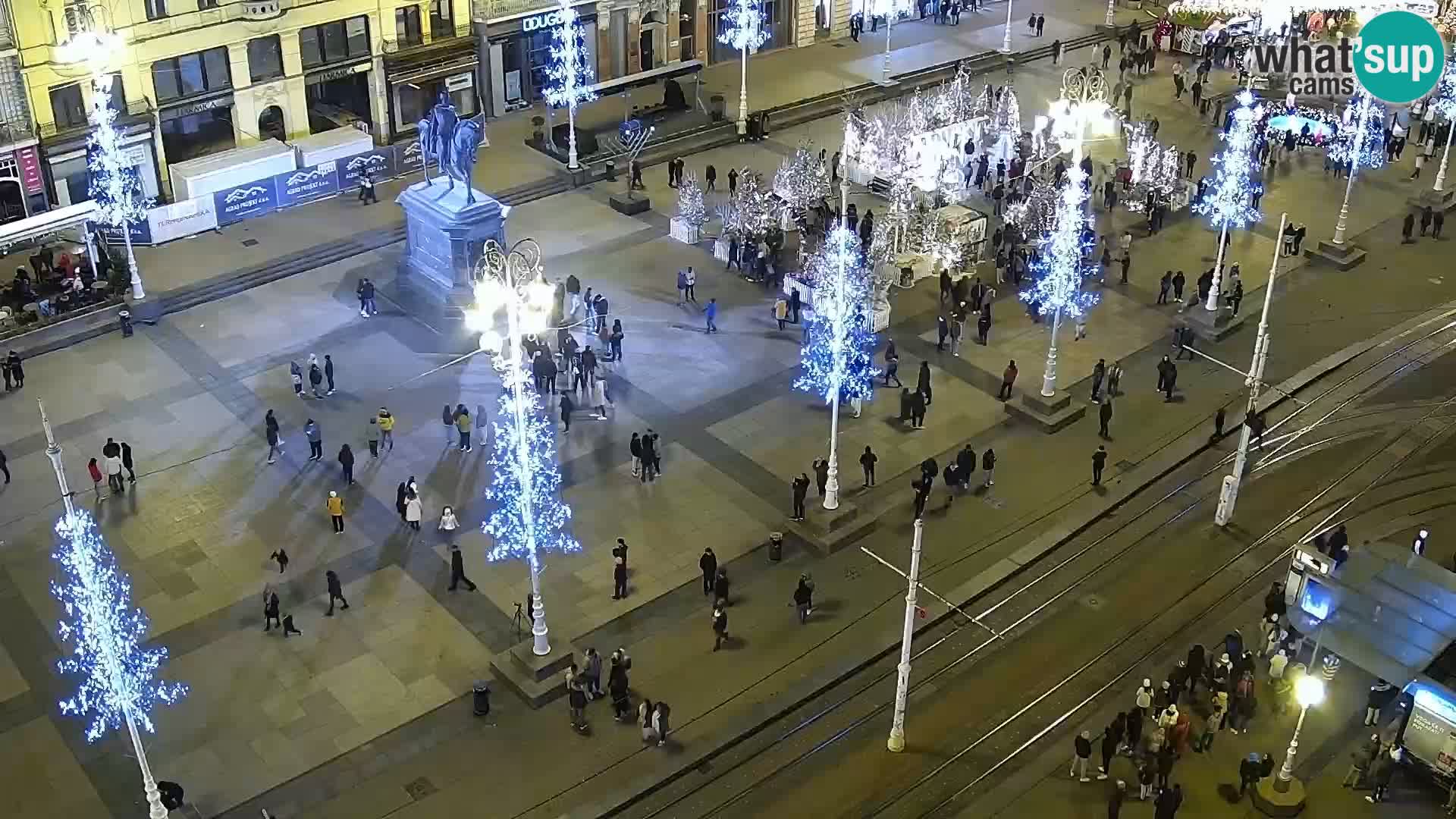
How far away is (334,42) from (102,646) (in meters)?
33.2

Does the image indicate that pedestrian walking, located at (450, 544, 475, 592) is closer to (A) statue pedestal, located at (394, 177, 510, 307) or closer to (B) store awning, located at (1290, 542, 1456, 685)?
(A) statue pedestal, located at (394, 177, 510, 307)

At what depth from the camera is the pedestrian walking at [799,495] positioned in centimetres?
3369

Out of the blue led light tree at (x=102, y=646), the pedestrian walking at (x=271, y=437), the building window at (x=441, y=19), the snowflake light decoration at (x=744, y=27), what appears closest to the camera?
the blue led light tree at (x=102, y=646)

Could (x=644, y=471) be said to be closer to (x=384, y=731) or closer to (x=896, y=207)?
(x=384, y=731)

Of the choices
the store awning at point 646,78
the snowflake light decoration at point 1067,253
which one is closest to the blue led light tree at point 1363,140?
the snowflake light decoration at point 1067,253

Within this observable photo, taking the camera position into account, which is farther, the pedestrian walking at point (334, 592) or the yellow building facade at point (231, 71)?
the yellow building facade at point (231, 71)

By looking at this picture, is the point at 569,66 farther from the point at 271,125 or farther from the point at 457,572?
the point at 457,572

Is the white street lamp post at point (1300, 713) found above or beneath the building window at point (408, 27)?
beneath

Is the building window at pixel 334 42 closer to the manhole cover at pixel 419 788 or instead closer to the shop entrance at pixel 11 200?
the shop entrance at pixel 11 200

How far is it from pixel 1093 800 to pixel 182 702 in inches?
694

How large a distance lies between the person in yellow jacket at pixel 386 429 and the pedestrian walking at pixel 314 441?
1.49 meters

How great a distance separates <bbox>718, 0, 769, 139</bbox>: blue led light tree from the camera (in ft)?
189

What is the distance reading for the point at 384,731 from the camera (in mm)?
28312

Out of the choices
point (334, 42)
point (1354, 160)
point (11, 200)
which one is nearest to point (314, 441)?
point (11, 200)
